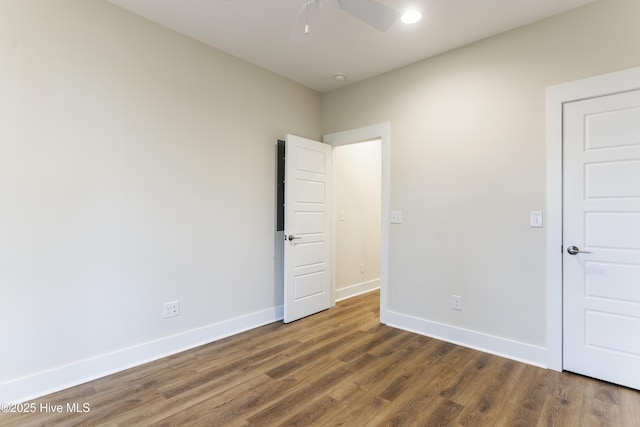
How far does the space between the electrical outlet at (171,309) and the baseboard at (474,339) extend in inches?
81.4

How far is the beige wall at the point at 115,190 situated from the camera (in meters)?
2.04

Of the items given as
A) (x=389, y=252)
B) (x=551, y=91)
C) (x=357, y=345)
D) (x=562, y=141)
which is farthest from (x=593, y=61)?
(x=357, y=345)

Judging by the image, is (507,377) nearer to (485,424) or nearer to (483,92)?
(485,424)

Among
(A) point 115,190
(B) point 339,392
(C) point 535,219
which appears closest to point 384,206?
(C) point 535,219

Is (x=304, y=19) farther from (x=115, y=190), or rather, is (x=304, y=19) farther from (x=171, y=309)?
(x=171, y=309)

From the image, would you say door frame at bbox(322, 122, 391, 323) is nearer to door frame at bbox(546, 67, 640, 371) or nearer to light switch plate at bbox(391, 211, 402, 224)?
light switch plate at bbox(391, 211, 402, 224)

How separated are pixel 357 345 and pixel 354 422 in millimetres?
1067

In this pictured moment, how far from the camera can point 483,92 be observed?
2.82 meters

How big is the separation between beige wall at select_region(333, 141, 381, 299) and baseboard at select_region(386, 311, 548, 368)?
47.2 inches

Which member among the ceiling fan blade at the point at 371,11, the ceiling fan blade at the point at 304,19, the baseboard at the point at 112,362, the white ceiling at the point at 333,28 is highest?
the white ceiling at the point at 333,28

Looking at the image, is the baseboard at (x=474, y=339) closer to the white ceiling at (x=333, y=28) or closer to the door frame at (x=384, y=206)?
the door frame at (x=384, y=206)

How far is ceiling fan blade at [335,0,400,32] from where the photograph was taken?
1.68 metres

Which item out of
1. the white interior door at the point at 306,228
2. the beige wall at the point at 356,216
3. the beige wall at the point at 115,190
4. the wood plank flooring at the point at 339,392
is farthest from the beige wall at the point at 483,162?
the beige wall at the point at 115,190

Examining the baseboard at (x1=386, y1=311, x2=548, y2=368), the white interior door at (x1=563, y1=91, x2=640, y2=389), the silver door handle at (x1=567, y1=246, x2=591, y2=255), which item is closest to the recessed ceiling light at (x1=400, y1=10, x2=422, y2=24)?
the white interior door at (x1=563, y1=91, x2=640, y2=389)
